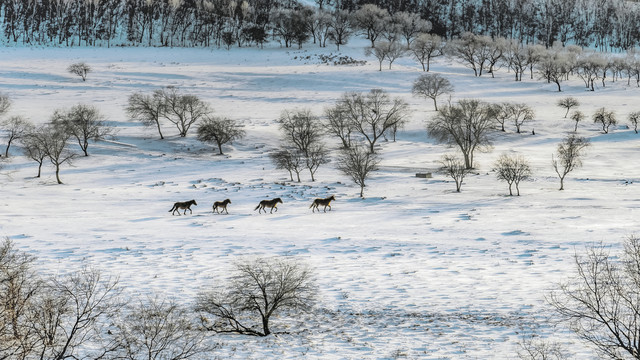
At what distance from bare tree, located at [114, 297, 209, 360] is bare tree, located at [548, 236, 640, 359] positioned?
10608 millimetres

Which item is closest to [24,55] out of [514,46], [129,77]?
[129,77]

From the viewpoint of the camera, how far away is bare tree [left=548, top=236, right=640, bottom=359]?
11.8 meters

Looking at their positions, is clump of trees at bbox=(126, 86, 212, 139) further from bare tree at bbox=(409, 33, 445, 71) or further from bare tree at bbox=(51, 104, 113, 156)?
bare tree at bbox=(409, 33, 445, 71)

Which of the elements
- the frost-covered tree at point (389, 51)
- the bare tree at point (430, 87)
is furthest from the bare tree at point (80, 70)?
the bare tree at point (430, 87)

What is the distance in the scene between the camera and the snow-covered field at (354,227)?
52.7ft

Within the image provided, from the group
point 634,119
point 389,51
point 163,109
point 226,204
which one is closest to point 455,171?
point 226,204

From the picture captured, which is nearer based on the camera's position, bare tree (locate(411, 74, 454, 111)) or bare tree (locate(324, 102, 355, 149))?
bare tree (locate(324, 102, 355, 149))

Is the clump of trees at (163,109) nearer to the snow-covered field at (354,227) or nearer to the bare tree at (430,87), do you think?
the snow-covered field at (354,227)

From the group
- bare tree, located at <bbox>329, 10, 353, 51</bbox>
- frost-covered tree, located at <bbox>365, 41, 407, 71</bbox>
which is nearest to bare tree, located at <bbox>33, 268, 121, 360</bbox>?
frost-covered tree, located at <bbox>365, 41, 407, 71</bbox>

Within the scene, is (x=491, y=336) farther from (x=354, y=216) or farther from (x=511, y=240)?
(x=354, y=216)

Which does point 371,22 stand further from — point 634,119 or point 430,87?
point 634,119

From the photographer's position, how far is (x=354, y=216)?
112 feet

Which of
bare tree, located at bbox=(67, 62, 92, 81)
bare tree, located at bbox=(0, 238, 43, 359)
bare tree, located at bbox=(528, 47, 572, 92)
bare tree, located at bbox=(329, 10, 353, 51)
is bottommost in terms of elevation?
bare tree, located at bbox=(0, 238, 43, 359)

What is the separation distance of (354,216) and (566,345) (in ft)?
68.9
